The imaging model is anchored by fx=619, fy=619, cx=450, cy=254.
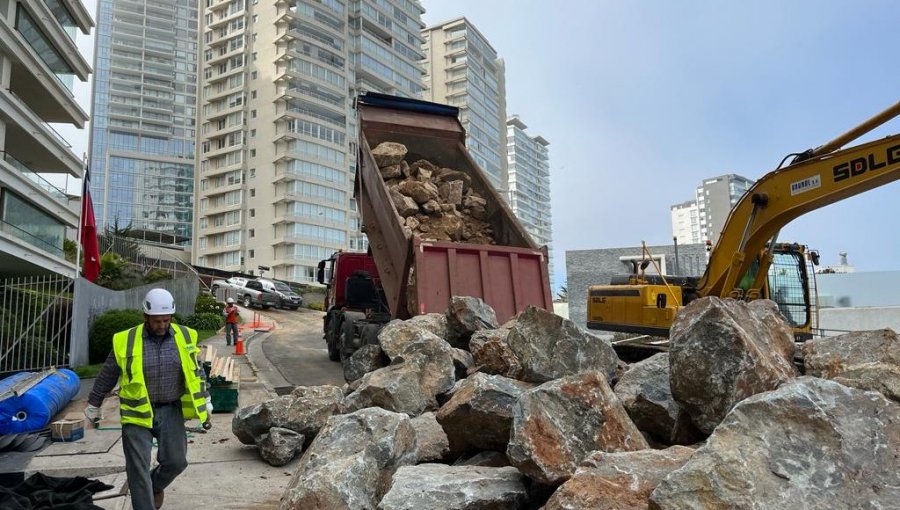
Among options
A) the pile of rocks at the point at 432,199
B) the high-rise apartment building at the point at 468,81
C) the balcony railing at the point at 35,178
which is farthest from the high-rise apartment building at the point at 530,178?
the pile of rocks at the point at 432,199

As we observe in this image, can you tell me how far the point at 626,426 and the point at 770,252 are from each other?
586cm

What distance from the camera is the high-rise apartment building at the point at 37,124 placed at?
1912 cm

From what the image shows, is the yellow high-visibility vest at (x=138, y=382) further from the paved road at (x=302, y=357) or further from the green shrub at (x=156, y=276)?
the green shrub at (x=156, y=276)

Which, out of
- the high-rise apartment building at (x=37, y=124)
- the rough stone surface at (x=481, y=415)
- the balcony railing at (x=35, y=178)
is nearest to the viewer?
the rough stone surface at (x=481, y=415)

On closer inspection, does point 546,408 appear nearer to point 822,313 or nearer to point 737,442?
point 737,442

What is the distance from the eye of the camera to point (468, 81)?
82.9 metres

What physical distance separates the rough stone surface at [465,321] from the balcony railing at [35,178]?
18.9 m

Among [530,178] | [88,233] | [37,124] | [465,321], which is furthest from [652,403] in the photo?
[530,178]

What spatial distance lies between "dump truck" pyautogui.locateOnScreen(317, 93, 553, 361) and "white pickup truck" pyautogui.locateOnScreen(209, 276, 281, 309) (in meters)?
20.5

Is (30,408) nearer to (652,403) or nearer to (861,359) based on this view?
(652,403)

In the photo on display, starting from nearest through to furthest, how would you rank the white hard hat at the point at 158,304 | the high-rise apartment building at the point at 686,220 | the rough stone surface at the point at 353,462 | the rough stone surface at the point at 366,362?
the rough stone surface at the point at 353,462
the white hard hat at the point at 158,304
the rough stone surface at the point at 366,362
the high-rise apartment building at the point at 686,220

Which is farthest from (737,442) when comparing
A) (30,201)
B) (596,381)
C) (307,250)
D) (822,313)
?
(307,250)

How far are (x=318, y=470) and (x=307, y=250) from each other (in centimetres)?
5129

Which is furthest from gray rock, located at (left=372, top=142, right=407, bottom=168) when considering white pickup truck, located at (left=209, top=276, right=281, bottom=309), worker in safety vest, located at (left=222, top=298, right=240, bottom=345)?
white pickup truck, located at (left=209, top=276, right=281, bottom=309)
